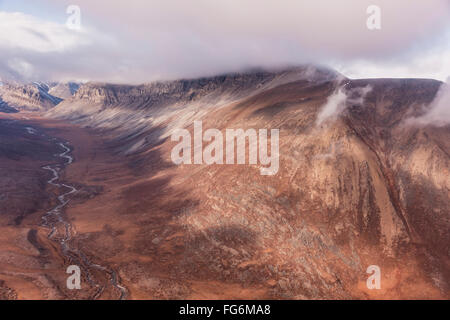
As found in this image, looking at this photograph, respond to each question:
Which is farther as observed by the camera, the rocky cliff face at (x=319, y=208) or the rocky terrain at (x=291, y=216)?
the rocky cliff face at (x=319, y=208)

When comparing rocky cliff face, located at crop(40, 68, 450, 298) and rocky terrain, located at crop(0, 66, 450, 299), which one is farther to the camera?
rocky cliff face, located at crop(40, 68, 450, 298)

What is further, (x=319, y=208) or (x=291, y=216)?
(x=319, y=208)

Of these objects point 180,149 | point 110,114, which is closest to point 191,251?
point 180,149

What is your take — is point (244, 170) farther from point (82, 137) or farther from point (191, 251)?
point (82, 137)

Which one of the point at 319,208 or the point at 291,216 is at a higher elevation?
the point at 319,208
